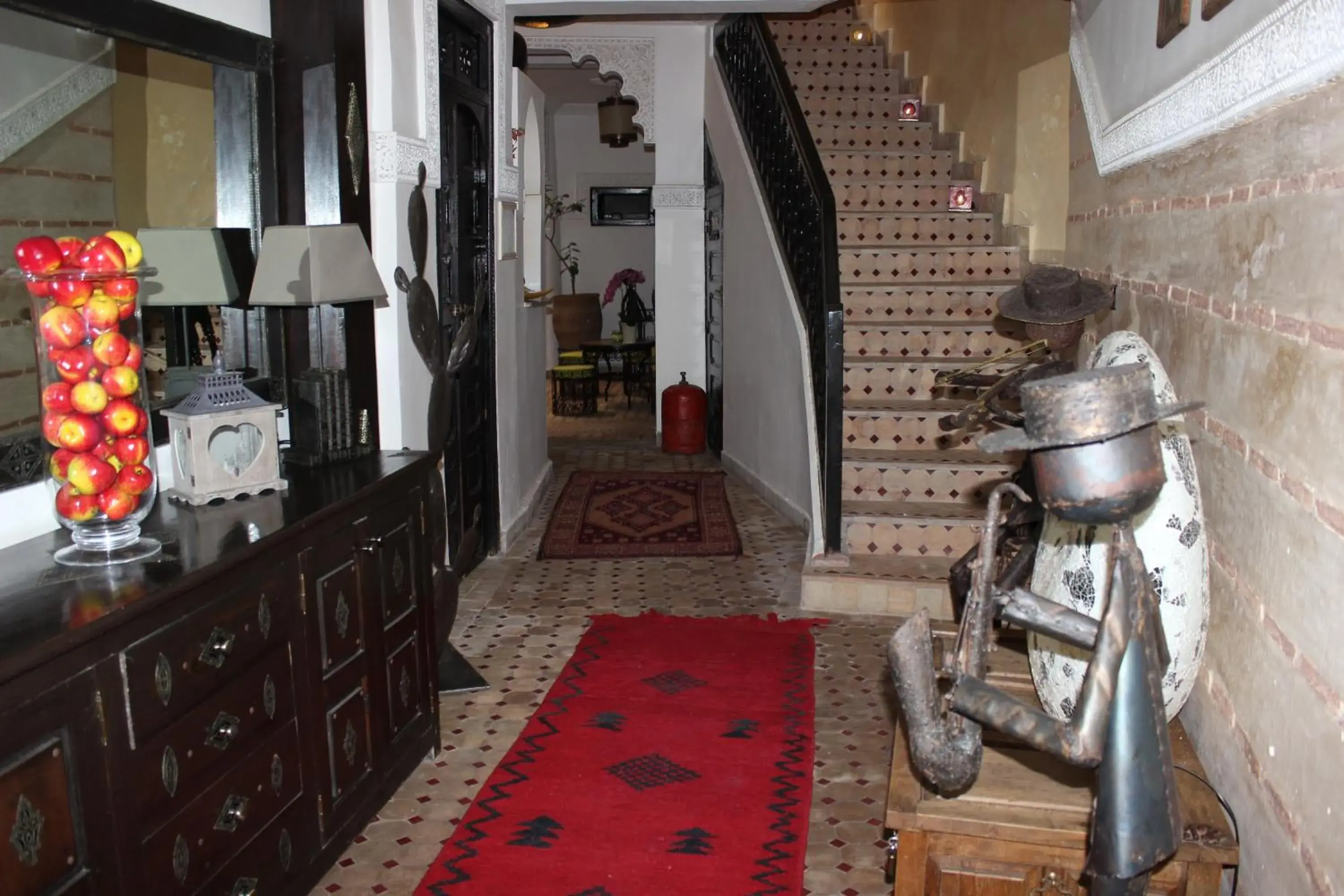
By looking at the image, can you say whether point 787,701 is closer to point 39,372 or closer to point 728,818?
point 728,818

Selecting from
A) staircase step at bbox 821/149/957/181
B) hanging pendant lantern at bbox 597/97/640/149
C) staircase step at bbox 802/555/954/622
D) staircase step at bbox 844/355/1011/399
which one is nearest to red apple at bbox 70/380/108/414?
staircase step at bbox 802/555/954/622

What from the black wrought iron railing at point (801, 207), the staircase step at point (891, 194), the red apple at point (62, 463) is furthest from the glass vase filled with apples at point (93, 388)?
the staircase step at point (891, 194)

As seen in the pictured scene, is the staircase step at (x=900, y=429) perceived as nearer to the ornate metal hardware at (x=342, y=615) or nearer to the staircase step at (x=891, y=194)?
the staircase step at (x=891, y=194)

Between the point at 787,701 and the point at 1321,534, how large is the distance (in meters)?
2.74

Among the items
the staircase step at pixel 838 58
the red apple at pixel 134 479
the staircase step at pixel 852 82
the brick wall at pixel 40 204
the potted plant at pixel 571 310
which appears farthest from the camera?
the potted plant at pixel 571 310

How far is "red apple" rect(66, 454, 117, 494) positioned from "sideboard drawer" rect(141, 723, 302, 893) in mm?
757

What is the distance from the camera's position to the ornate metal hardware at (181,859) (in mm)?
2520

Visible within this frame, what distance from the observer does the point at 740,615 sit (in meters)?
5.75

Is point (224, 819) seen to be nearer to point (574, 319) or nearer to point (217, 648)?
point (217, 648)

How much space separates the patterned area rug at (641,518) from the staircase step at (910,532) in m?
1.01

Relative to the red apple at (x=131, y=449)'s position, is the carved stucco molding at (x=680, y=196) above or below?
above

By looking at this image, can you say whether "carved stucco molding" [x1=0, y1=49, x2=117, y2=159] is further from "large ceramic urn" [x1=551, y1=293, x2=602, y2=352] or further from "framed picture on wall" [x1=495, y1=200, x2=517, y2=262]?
"large ceramic urn" [x1=551, y1=293, x2=602, y2=352]

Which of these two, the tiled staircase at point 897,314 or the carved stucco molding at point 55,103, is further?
the tiled staircase at point 897,314

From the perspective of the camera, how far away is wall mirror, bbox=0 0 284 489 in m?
2.79
